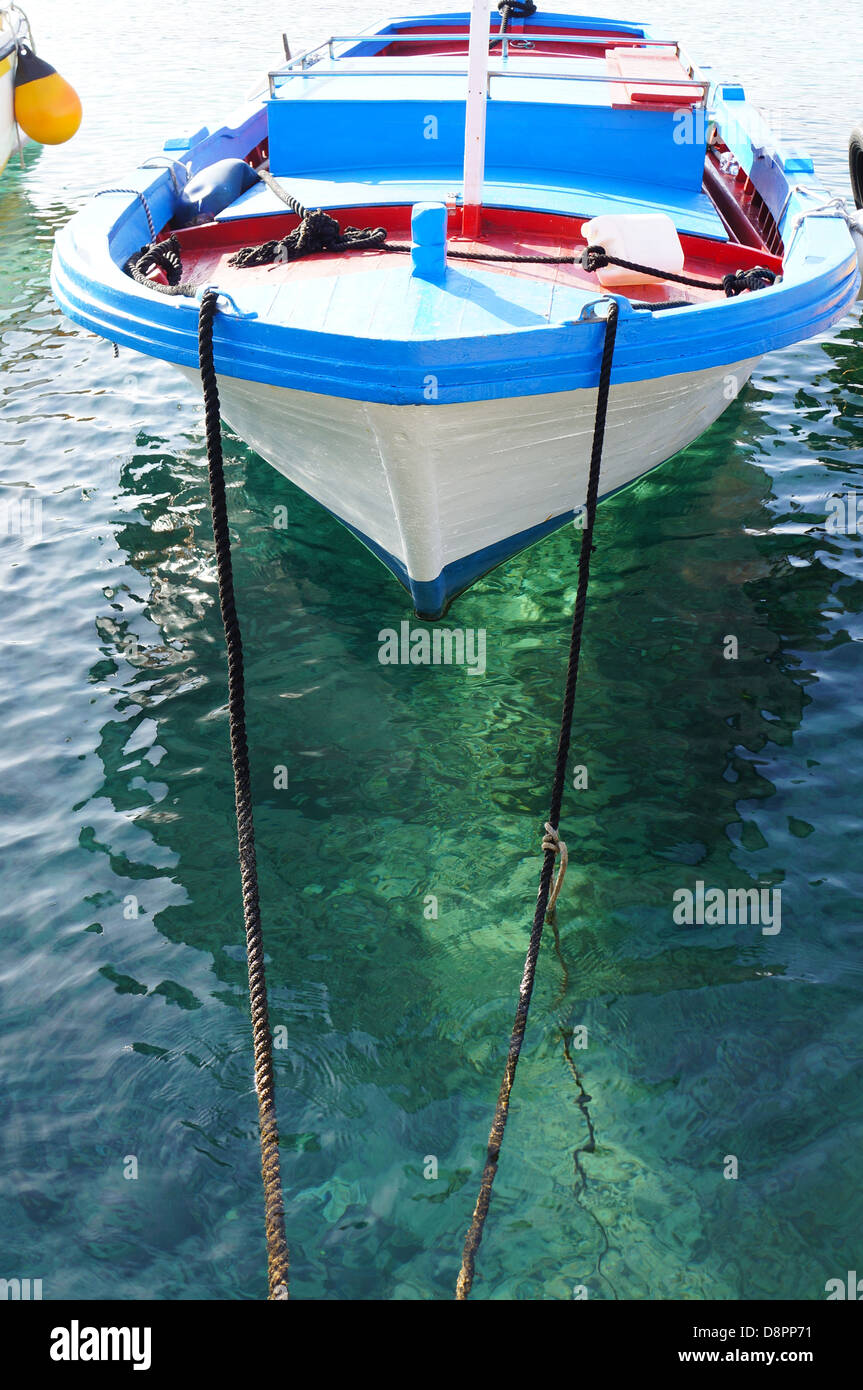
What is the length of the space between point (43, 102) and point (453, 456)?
12298 mm

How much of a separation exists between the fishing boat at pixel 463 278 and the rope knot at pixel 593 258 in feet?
0.04

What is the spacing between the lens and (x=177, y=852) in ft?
14.0

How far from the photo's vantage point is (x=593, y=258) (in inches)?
183

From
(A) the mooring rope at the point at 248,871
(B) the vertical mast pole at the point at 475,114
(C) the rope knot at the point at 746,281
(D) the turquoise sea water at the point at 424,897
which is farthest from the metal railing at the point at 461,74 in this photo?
(A) the mooring rope at the point at 248,871

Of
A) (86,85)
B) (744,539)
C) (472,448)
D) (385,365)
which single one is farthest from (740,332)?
(86,85)

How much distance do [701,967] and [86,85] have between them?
19.4 metres

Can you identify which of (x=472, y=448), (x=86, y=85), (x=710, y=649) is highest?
(x=86, y=85)

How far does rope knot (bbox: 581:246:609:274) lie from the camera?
15.2 feet

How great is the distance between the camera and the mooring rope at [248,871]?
8.91 ft

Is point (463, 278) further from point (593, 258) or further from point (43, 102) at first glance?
point (43, 102)

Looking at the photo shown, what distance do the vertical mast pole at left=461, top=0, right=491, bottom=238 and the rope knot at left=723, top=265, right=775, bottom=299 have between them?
129 centimetres

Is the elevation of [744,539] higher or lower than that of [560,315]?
lower

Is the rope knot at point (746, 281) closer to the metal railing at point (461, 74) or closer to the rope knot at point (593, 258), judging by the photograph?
the rope knot at point (593, 258)

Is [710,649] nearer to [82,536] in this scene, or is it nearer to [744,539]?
[744,539]
